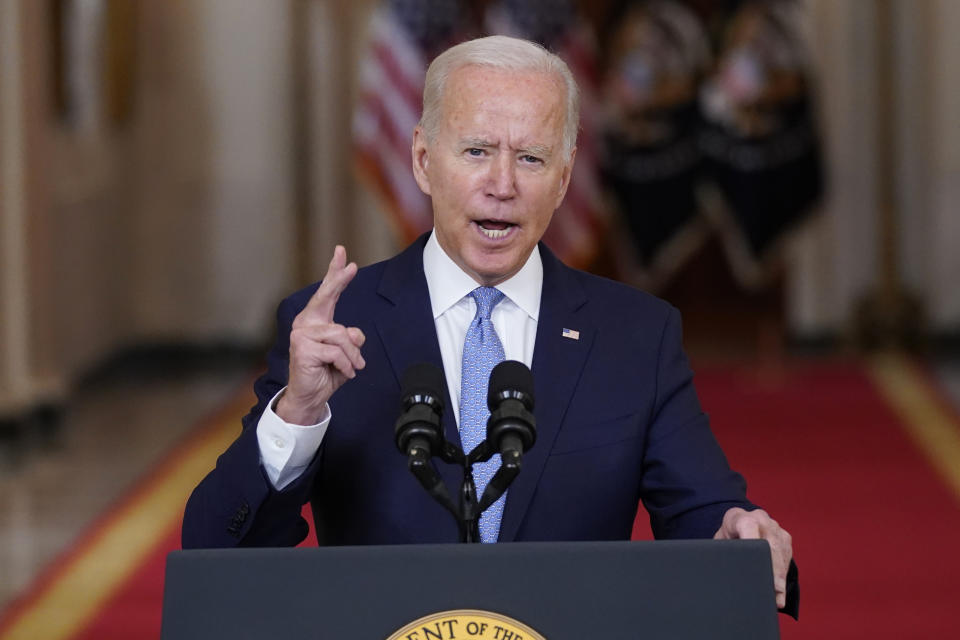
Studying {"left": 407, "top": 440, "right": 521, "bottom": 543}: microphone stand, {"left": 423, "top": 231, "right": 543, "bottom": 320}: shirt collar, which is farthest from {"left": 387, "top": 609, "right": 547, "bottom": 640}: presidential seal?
{"left": 423, "top": 231, "right": 543, "bottom": 320}: shirt collar

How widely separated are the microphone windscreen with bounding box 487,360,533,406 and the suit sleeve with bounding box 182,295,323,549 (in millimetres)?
413

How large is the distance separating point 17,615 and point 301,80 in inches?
277

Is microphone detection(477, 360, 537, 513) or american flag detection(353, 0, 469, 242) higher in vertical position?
microphone detection(477, 360, 537, 513)

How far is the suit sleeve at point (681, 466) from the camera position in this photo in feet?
8.04

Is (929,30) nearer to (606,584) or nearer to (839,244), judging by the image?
(839,244)

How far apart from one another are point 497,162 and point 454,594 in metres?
0.75

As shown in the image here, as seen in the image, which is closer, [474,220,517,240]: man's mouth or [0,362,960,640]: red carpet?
[474,220,517,240]: man's mouth

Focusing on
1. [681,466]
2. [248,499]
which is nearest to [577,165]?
[681,466]

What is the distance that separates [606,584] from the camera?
1.91 meters

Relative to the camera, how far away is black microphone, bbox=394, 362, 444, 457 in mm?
1951

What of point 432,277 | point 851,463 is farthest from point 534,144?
point 851,463

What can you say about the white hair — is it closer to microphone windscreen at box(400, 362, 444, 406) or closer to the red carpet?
microphone windscreen at box(400, 362, 444, 406)

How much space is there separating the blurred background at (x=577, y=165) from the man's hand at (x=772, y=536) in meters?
8.37

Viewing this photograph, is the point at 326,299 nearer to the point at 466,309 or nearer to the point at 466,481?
the point at 466,481
